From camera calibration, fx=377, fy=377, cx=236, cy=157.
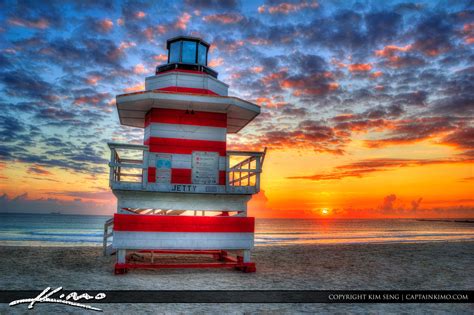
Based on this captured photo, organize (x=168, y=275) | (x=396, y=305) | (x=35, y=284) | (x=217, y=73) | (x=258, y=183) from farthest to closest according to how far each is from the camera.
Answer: (x=217, y=73) < (x=258, y=183) < (x=168, y=275) < (x=35, y=284) < (x=396, y=305)

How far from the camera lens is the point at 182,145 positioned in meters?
12.6

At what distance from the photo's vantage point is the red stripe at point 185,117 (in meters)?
12.7

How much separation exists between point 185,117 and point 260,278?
576 centimetres

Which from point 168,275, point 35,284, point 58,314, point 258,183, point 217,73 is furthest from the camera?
point 217,73

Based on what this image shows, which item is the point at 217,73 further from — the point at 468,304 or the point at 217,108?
the point at 468,304

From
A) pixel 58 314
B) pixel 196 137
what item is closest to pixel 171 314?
pixel 58 314

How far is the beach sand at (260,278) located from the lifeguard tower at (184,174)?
95 centimetres

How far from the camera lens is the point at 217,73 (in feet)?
47.6

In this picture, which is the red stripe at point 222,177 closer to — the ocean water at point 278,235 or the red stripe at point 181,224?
the red stripe at point 181,224

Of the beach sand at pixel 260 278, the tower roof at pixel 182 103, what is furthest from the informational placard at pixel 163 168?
the beach sand at pixel 260 278

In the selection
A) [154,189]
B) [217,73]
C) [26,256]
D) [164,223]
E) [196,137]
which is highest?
[217,73]

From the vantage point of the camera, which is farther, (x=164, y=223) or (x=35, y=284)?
(x=164, y=223)

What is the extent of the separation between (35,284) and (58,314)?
3429mm

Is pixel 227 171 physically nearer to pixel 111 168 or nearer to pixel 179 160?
pixel 179 160
